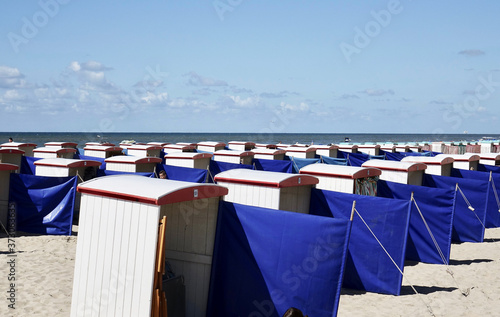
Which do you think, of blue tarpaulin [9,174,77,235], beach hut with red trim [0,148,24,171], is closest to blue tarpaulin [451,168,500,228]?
blue tarpaulin [9,174,77,235]

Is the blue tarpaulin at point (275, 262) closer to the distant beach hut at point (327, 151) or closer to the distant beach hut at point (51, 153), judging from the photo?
the distant beach hut at point (51, 153)

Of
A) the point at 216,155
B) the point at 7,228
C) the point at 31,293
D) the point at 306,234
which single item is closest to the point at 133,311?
the point at 306,234

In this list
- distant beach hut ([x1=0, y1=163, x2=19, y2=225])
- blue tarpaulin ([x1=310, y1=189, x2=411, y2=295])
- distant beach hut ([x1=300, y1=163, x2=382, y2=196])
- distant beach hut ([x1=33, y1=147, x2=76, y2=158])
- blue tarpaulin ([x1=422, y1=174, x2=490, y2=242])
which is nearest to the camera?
blue tarpaulin ([x1=310, y1=189, x2=411, y2=295])

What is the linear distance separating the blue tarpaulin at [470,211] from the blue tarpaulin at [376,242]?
19.6ft

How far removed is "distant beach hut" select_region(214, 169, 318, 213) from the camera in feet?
31.1

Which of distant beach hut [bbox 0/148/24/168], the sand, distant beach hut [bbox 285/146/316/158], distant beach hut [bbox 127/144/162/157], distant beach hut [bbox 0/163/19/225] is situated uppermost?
distant beach hut [bbox 285/146/316/158]

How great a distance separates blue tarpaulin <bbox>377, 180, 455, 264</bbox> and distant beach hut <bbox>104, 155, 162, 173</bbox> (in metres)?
8.95

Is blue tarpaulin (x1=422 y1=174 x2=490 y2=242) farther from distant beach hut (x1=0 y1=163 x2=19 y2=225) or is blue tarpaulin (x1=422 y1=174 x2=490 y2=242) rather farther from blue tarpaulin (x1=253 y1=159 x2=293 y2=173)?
distant beach hut (x1=0 y1=163 x2=19 y2=225)

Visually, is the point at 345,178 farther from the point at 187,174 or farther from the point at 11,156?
the point at 11,156

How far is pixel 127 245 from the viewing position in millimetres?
6719

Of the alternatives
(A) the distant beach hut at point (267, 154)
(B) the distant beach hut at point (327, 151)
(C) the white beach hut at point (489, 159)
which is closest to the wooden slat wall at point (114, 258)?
(A) the distant beach hut at point (267, 154)

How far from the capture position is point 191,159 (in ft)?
62.5

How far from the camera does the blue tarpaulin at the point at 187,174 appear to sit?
16892 mm

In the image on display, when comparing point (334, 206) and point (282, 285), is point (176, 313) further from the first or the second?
point (334, 206)
